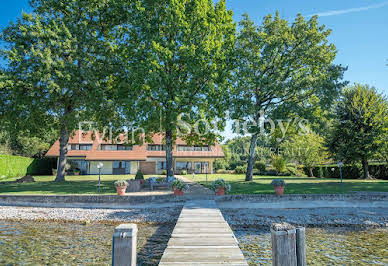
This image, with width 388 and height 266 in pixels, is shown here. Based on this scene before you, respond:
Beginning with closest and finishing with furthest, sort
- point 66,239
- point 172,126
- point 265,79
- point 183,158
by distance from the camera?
1. point 66,239
2. point 172,126
3. point 265,79
4. point 183,158

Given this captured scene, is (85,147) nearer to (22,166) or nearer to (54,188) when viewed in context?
(22,166)

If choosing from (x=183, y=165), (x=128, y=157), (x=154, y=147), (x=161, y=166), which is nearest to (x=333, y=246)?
(x=128, y=157)

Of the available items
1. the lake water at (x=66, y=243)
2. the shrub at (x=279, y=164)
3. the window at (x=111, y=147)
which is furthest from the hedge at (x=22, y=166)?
the shrub at (x=279, y=164)

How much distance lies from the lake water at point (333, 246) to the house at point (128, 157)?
27.8 meters

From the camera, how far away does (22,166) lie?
32.8 meters

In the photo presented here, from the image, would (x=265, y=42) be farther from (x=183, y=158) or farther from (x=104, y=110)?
(x=183, y=158)

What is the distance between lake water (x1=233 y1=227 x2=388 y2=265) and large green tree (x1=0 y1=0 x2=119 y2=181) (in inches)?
677

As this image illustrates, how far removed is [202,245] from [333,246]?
491cm

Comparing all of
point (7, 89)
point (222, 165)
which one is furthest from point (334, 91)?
point (222, 165)

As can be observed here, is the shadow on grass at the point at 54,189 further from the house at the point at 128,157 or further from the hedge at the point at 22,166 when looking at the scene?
the house at the point at 128,157

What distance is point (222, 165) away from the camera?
50031 mm

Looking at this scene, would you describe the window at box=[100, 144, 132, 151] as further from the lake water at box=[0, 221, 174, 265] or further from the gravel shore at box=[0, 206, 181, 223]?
the lake water at box=[0, 221, 174, 265]

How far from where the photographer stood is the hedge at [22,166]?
2823 centimetres

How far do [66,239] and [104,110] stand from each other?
52.6 ft
